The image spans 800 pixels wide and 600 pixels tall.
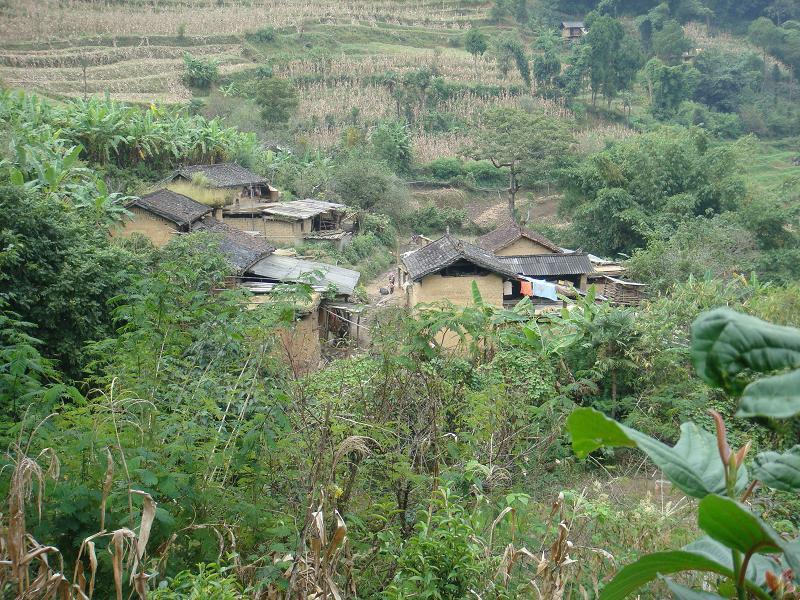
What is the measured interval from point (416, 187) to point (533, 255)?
47.0 feet

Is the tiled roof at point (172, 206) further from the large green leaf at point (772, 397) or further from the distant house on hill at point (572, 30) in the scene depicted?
the distant house on hill at point (572, 30)

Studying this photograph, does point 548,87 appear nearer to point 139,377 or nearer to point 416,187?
point 416,187

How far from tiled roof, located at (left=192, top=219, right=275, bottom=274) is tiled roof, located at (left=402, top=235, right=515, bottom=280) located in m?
3.22

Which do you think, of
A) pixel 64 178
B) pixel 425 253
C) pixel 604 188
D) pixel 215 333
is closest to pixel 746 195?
pixel 604 188

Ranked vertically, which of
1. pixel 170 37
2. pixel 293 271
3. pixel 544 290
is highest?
pixel 170 37

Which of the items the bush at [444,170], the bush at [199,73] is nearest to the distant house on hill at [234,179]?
the bush at [444,170]

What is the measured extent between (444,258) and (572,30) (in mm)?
43097

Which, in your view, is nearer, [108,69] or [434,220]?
[434,220]

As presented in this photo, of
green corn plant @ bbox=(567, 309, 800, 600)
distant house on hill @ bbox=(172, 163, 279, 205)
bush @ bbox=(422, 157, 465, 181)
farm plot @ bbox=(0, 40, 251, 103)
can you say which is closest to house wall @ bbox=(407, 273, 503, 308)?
distant house on hill @ bbox=(172, 163, 279, 205)

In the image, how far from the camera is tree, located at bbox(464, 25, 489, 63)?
Result: 45.5 meters

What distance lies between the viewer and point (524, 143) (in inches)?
1182

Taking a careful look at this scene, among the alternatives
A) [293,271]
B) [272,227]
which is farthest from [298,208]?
[293,271]

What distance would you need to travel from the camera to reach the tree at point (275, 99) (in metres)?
32.9

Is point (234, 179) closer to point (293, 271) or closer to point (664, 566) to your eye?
point (293, 271)
